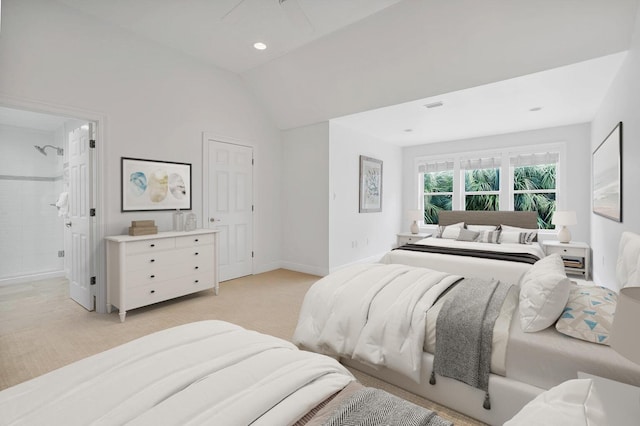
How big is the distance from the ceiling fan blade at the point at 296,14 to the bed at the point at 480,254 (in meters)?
3.01

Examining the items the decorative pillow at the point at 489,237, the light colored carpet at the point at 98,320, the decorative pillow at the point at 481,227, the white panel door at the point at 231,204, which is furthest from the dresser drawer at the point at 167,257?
the decorative pillow at the point at 481,227

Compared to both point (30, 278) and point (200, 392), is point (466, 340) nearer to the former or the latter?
point (200, 392)

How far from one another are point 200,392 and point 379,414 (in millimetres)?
558

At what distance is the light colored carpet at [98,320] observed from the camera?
2285mm

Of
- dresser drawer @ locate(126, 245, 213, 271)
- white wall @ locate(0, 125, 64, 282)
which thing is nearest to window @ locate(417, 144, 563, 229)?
dresser drawer @ locate(126, 245, 213, 271)

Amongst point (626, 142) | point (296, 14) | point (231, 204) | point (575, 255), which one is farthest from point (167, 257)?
point (575, 255)

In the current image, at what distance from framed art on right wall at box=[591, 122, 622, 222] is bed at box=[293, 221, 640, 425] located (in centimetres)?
105

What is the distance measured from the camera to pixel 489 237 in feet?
15.9

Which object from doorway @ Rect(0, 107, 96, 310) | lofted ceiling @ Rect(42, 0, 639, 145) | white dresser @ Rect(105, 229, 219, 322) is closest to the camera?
lofted ceiling @ Rect(42, 0, 639, 145)

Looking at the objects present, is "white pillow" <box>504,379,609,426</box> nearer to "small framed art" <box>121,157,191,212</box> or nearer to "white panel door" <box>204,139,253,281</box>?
"small framed art" <box>121,157,191,212</box>

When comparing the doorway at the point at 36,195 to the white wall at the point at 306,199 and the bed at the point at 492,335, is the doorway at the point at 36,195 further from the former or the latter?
the bed at the point at 492,335

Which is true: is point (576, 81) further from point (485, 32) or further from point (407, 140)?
point (407, 140)

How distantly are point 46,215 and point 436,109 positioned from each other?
6438 millimetres

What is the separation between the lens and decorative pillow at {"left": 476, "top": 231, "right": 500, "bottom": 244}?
189 inches
